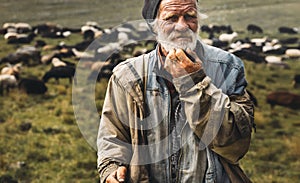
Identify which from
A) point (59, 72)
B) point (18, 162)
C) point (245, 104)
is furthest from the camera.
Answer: point (59, 72)

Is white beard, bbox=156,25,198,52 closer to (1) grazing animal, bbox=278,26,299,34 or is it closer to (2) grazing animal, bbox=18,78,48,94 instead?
(2) grazing animal, bbox=18,78,48,94

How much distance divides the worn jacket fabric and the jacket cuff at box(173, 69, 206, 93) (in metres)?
0.03

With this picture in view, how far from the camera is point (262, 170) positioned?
7559 millimetres

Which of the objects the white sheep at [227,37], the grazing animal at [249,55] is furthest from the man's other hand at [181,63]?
the white sheep at [227,37]

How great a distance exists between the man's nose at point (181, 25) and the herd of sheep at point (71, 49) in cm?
893

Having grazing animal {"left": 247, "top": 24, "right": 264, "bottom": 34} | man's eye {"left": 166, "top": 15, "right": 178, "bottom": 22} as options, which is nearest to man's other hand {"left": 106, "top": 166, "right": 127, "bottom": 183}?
man's eye {"left": 166, "top": 15, "right": 178, "bottom": 22}

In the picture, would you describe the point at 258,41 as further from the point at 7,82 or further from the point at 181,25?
the point at 181,25

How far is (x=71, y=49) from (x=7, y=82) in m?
3.99

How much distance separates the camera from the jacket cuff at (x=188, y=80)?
7.67ft

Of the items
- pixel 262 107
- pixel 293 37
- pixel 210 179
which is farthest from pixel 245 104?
pixel 293 37

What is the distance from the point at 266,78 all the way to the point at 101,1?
1227 centimetres

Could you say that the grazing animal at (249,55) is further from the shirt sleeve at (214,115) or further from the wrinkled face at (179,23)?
the shirt sleeve at (214,115)

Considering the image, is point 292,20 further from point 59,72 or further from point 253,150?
point 253,150

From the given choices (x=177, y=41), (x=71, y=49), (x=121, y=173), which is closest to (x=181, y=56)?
(x=177, y=41)
